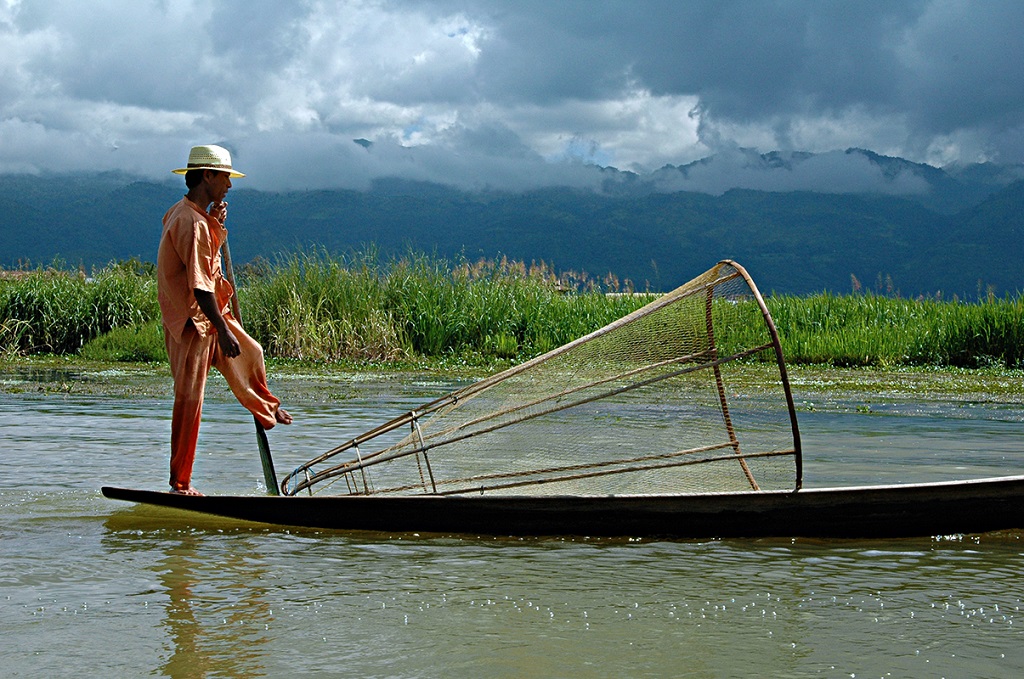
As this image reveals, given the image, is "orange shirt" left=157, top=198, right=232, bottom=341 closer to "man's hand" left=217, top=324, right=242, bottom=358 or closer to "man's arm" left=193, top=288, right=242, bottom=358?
"man's arm" left=193, top=288, right=242, bottom=358

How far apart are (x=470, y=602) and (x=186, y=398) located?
1961mm

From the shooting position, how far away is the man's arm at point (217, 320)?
16.5 feet

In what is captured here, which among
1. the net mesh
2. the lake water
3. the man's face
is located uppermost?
the man's face

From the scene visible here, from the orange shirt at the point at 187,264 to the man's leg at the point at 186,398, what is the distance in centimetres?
6

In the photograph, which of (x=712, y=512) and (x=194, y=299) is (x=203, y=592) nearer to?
(x=194, y=299)

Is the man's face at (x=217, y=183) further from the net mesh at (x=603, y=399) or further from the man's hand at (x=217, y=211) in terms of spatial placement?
the net mesh at (x=603, y=399)

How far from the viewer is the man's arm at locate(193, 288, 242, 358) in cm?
502

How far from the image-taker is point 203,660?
3287mm

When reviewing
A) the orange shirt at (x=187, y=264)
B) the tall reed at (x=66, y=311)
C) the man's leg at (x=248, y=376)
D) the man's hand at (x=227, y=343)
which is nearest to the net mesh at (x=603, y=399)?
the man's leg at (x=248, y=376)

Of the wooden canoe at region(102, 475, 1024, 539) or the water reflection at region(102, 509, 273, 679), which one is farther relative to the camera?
the wooden canoe at region(102, 475, 1024, 539)

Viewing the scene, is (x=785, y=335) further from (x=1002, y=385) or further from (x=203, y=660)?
(x=203, y=660)

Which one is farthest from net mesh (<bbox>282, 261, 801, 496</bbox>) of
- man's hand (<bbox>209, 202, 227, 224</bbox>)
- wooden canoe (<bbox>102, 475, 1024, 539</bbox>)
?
man's hand (<bbox>209, 202, 227, 224</bbox>)

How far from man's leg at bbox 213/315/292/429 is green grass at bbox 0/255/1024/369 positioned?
855 cm

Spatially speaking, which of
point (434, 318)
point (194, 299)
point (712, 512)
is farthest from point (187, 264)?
point (434, 318)
